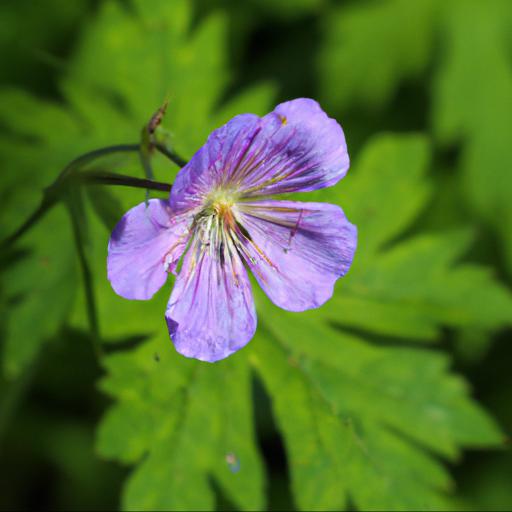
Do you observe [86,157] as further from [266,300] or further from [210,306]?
[266,300]

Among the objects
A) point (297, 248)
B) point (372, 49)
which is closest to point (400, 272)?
point (297, 248)

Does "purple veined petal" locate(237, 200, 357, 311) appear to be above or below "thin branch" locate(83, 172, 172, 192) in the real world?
below

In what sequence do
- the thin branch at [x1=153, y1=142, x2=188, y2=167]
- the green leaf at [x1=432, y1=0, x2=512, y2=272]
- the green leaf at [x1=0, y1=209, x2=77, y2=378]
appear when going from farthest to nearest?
the green leaf at [x1=432, y1=0, x2=512, y2=272]
the green leaf at [x1=0, y1=209, x2=77, y2=378]
the thin branch at [x1=153, y1=142, x2=188, y2=167]

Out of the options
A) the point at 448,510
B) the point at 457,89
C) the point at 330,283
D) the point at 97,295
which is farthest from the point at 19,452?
the point at 457,89

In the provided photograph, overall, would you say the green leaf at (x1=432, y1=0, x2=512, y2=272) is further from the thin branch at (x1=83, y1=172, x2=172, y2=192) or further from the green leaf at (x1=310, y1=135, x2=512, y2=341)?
the thin branch at (x1=83, y1=172, x2=172, y2=192)

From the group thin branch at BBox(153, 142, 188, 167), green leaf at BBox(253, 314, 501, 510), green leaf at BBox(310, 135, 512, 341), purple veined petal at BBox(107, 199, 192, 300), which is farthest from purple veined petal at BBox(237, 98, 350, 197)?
green leaf at BBox(310, 135, 512, 341)

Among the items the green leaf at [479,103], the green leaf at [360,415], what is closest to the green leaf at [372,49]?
the green leaf at [479,103]

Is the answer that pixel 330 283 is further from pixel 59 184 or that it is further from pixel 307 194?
pixel 59 184
